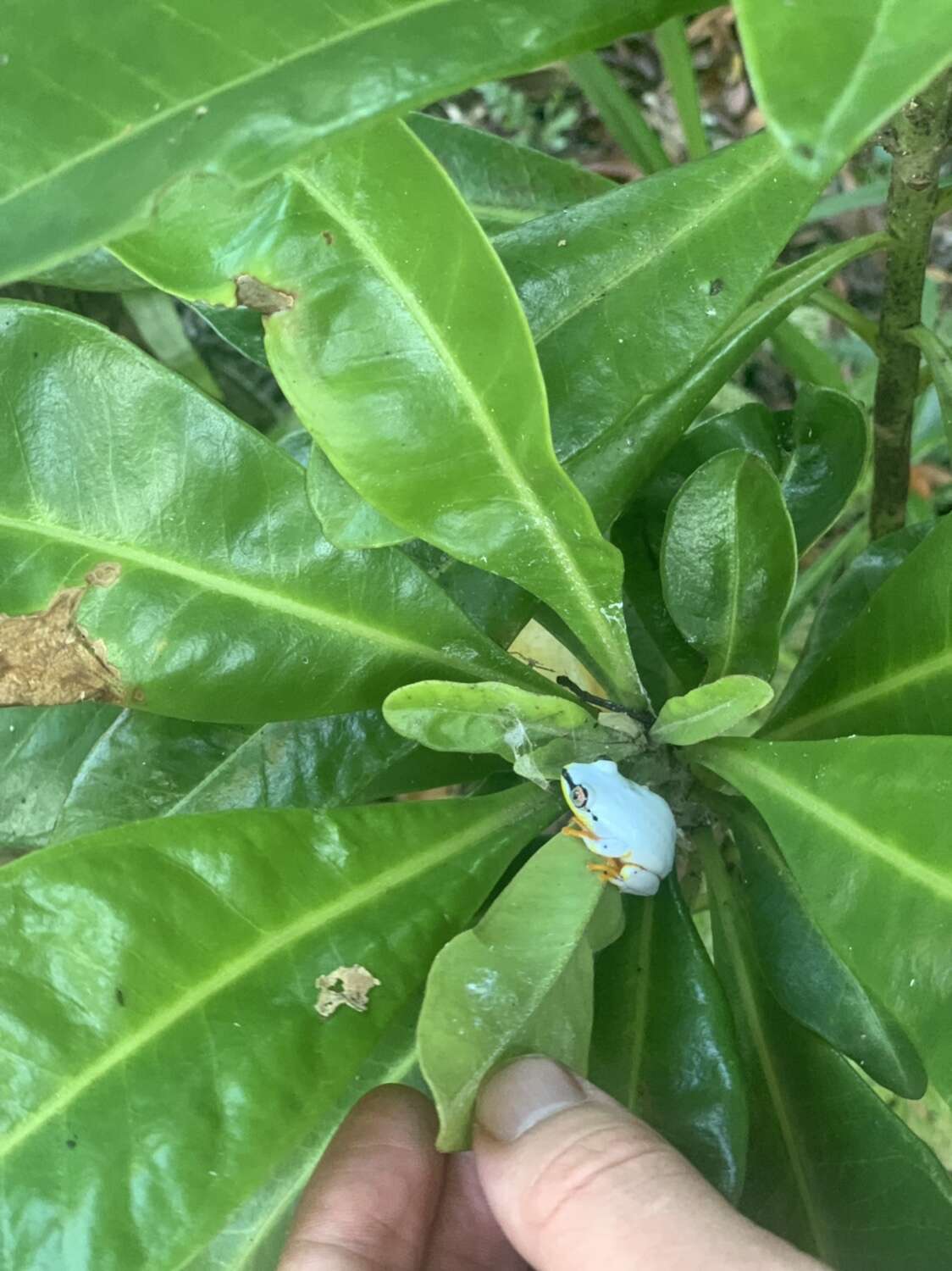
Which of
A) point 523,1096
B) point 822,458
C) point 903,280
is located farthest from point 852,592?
point 523,1096

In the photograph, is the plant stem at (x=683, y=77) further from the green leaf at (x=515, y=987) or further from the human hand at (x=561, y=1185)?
the human hand at (x=561, y=1185)

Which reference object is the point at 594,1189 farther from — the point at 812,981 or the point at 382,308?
the point at 382,308

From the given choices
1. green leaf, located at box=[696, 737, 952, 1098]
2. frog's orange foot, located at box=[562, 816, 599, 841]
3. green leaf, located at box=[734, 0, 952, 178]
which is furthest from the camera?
frog's orange foot, located at box=[562, 816, 599, 841]

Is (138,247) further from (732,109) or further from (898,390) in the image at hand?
(732,109)

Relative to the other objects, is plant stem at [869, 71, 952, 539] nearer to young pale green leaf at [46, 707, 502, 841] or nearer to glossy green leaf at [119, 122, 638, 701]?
glossy green leaf at [119, 122, 638, 701]

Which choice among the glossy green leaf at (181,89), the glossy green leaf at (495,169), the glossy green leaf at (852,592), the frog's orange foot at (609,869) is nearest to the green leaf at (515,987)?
the frog's orange foot at (609,869)

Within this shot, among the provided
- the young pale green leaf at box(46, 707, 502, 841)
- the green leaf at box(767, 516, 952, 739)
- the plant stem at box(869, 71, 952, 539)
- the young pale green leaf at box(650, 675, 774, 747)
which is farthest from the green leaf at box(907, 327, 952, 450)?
the young pale green leaf at box(46, 707, 502, 841)
